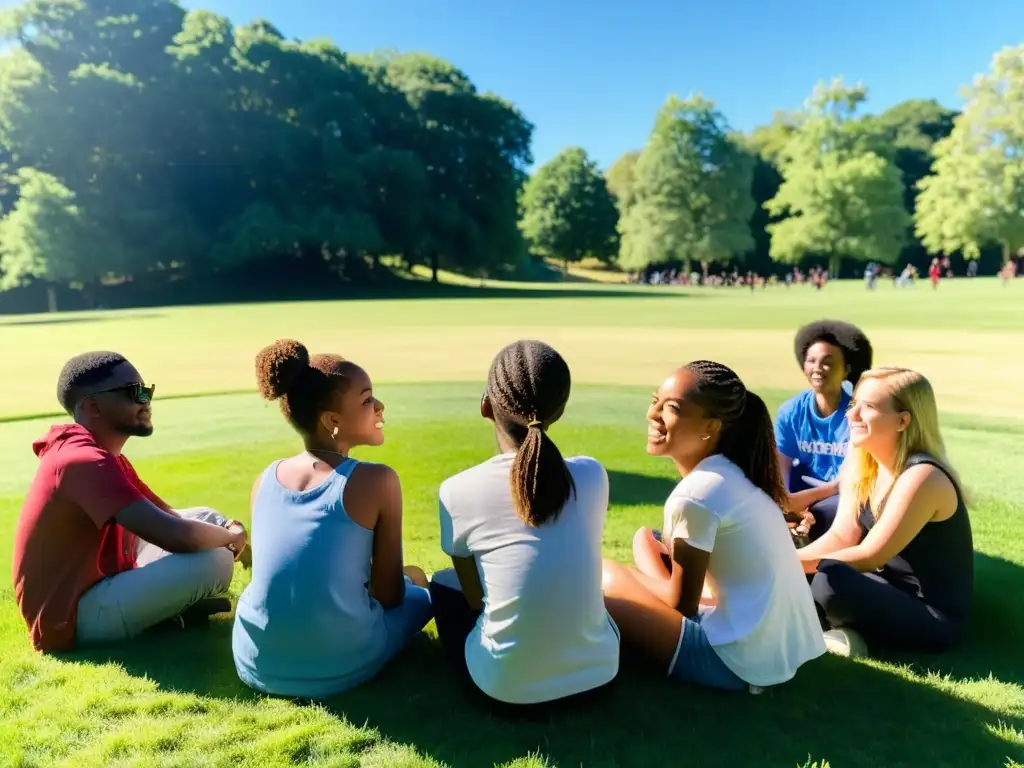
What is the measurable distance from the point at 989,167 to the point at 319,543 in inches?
2411

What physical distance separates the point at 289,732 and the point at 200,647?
102 cm

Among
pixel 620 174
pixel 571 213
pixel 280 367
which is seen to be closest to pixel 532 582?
pixel 280 367

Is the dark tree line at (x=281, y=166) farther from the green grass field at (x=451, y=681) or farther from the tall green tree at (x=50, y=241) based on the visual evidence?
the green grass field at (x=451, y=681)

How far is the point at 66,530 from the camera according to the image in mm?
3357

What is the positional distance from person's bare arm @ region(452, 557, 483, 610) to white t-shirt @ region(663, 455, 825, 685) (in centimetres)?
73

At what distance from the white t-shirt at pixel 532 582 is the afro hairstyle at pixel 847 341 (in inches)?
111

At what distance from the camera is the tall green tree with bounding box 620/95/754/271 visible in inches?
2682

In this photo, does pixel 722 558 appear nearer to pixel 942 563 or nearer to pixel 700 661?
pixel 700 661

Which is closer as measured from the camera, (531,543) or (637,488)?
(531,543)

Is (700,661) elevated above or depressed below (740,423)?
below

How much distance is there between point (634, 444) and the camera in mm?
8281

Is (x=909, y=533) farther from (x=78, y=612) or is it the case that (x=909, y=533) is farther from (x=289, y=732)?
(x=78, y=612)

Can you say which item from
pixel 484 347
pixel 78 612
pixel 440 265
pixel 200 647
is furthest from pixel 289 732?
pixel 440 265

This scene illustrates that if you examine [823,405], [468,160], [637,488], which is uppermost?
[468,160]
